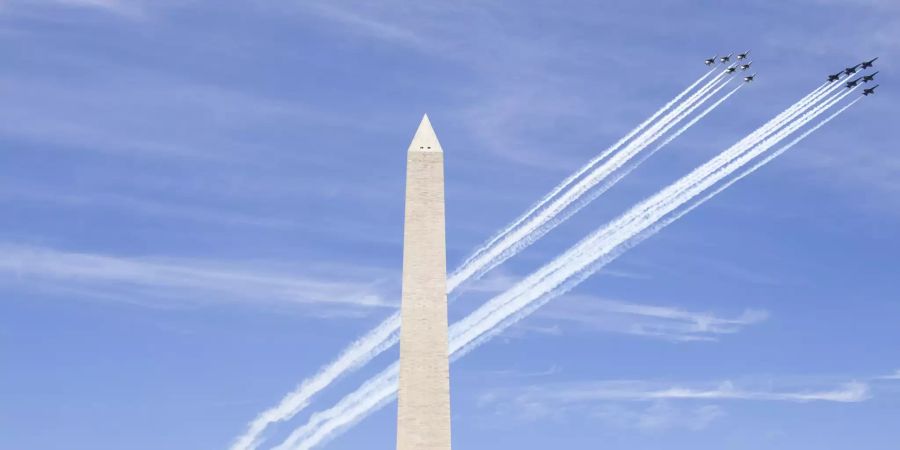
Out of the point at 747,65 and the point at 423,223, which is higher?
the point at 747,65

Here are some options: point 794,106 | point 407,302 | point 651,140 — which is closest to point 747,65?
point 794,106

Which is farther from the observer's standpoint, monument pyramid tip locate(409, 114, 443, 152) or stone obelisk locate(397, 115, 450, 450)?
monument pyramid tip locate(409, 114, 443, 152)

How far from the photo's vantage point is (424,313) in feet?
180

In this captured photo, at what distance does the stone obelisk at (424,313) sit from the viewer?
53.7 metres

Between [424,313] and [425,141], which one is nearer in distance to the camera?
[424,313]

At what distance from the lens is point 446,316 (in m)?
55.0

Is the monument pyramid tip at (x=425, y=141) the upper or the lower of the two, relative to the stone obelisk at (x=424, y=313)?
upper

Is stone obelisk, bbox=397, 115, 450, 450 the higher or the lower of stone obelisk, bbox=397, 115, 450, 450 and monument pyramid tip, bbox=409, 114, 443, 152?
the lower

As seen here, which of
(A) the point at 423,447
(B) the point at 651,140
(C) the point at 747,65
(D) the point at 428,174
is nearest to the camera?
(A) the point at 423,447

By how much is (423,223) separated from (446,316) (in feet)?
14.5

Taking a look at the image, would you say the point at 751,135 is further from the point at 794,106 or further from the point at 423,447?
the point at 423,447

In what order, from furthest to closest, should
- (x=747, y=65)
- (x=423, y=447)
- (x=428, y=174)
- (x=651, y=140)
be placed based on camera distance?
(x=747, y=65)
(x=651, y=140)
(x=428, y=174)
(x=423, y=447)

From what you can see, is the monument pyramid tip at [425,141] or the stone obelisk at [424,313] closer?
the stone obelisk at [424,313]

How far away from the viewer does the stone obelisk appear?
176 feet
